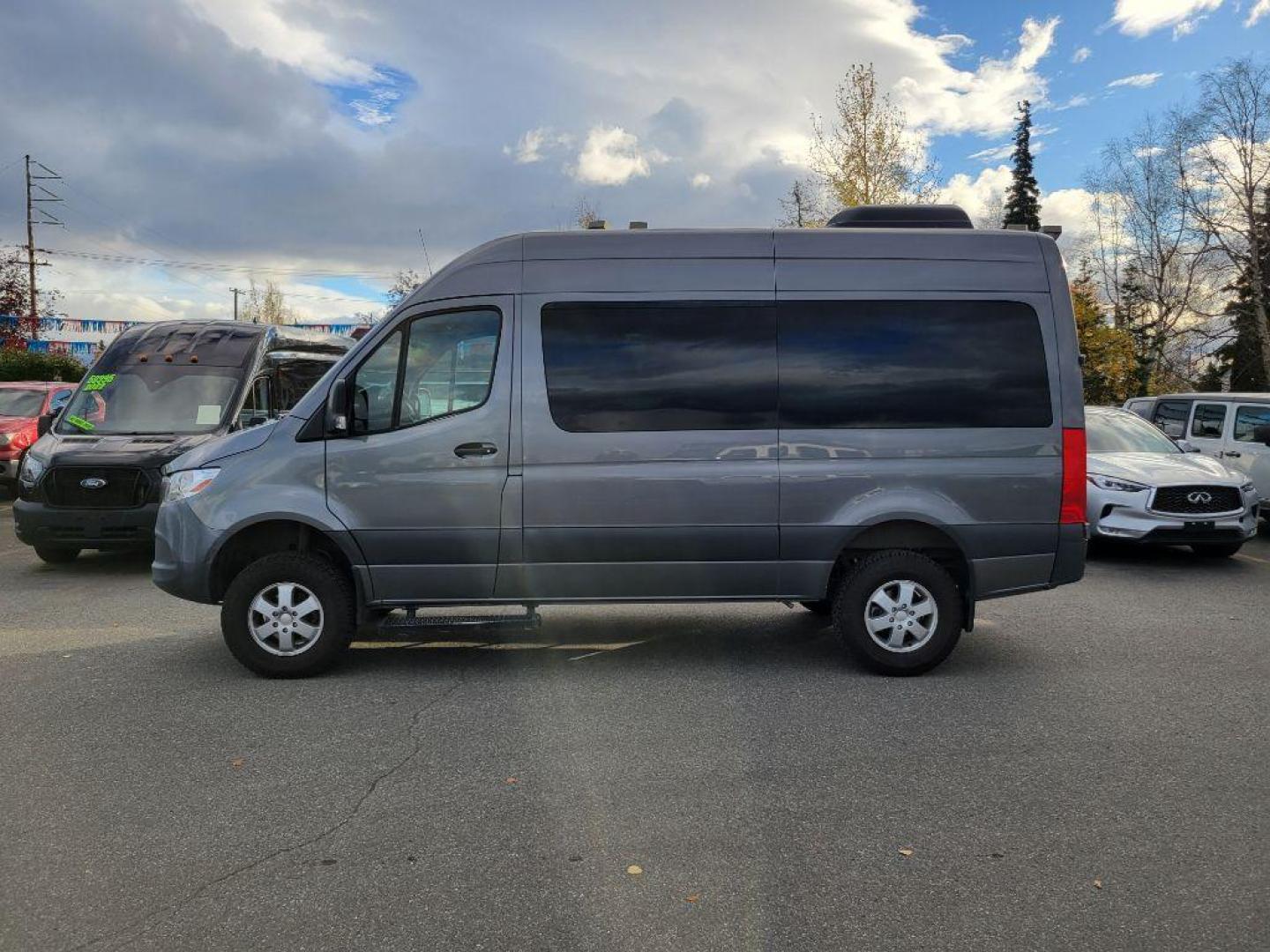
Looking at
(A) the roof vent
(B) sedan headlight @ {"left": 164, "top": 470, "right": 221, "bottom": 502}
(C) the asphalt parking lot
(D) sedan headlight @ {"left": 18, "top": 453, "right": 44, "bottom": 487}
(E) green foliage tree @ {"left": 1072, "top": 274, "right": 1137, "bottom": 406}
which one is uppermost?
(E) green foliage tree @ {"left": 1072, "top": 274, "right": 1137, "bottom": 406}

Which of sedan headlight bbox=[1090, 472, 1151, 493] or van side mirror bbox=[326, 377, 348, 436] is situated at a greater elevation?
→ van side mirror bbox=[326, 377, 348, 436]

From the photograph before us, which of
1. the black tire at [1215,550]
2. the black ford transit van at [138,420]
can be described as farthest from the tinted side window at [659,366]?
the black tire at [1215,550]

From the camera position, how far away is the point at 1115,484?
10.3 metres

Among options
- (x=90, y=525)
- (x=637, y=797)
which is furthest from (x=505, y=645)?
(x=90, y=525)

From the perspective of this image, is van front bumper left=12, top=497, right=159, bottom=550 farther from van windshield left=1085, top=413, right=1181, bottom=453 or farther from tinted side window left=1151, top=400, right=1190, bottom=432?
tinted side window left=1151, top=400, right=1190, bottom=432

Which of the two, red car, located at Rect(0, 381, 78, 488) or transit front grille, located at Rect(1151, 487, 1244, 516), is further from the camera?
red car, located at Rect(0, 381, 78, 488)

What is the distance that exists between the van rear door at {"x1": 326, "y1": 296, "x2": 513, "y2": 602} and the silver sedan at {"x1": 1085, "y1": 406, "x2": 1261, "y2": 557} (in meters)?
6.72

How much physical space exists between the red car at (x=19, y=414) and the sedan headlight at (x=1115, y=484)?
13900 mm

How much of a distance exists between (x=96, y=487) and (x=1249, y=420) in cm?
1317

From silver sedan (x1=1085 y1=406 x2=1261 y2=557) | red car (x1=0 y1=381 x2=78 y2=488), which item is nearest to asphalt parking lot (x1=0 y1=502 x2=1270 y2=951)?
silver sedan (x1=1085 y1=406 x2=1261 y2=557)

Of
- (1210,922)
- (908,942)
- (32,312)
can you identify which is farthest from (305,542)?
(32,312)

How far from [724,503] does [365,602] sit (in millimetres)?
2208

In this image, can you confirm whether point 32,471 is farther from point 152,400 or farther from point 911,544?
point 911,544

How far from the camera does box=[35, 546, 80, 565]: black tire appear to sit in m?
10.1
